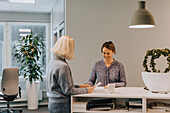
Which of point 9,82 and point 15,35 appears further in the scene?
point 15,35

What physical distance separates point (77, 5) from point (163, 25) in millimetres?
1445

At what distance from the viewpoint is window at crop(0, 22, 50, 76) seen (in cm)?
585

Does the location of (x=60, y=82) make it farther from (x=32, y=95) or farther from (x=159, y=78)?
(x=32, y=95)

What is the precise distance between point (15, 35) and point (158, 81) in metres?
4.82

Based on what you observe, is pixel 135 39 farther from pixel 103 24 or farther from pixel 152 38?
pixel 103 24

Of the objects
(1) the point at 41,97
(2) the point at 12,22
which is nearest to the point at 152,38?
(1) the point at 41,97

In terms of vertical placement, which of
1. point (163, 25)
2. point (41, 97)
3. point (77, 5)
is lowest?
point (41, 97)

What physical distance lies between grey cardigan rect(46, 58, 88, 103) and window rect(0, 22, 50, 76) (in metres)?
3.80

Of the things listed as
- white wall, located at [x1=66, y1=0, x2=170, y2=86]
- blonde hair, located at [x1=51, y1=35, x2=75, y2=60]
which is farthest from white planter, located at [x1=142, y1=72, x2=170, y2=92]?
white wall, located at [x1=66, y1=0, x2=170, y2=86]

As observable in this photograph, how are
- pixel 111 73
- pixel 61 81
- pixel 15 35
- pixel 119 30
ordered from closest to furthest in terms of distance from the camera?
1. pixel 61 81
2. pixel 111 73
3. pixel 119 30
4. pixel 15 35

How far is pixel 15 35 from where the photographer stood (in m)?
5.98

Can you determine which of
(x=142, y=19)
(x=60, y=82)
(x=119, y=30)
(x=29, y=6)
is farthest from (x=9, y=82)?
(x=142, y=19)

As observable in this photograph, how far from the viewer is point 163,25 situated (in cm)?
342

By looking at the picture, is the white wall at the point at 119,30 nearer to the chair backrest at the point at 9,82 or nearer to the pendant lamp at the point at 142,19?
the pendant lamp at the point at 142,19
